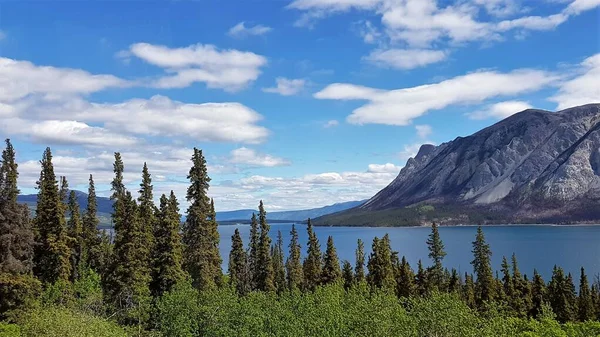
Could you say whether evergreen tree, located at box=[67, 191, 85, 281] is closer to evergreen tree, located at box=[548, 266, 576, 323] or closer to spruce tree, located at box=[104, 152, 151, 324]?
spruce tree, located at box=[104, 152, 151, 324]

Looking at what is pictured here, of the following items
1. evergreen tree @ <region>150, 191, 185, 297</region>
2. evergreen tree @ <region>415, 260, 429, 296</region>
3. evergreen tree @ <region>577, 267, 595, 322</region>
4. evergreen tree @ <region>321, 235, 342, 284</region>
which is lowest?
evergreen tree @ <region>577, 267, 595, 322</region>

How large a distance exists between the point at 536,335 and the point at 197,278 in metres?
46.7

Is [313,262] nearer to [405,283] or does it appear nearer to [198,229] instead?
[405,283]

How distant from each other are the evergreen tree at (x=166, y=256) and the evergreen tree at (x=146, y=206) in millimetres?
1642

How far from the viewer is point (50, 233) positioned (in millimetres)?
71938

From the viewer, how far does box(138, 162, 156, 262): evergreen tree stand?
7078cm

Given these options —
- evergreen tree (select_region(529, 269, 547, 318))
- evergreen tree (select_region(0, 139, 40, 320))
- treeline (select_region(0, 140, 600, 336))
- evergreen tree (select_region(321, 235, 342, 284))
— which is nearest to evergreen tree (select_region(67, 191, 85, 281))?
treeline (select_region(0, 140, 600, 336))

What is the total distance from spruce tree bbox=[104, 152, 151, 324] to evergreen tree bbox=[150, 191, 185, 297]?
62.9 inches

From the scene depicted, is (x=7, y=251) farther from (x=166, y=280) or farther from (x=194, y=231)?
(x=194, y=231)

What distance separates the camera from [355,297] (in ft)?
206

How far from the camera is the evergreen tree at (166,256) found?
225ft

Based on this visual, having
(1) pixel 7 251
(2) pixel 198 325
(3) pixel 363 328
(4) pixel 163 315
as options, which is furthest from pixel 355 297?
(1) pixel 7 251

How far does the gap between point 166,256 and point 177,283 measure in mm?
4281

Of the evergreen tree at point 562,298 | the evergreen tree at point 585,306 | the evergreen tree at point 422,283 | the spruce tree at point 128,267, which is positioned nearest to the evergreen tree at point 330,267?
the evergreen tree at point 422,283
